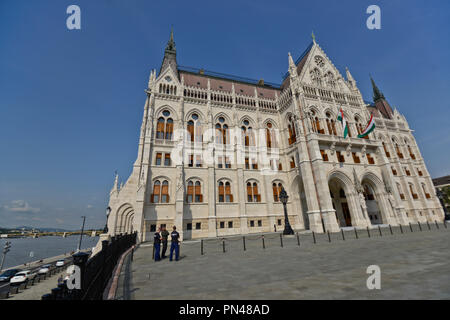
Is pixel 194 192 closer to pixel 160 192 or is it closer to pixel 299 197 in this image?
pixel 160 192

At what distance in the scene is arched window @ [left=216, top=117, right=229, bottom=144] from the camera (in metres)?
28.0

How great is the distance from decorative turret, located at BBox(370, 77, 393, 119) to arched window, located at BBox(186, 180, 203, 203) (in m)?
45.8

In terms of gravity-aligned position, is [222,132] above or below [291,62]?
below

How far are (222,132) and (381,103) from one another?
4334cm

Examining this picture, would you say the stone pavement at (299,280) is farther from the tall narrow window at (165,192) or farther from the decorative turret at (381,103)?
the decorative turret at (381,103)

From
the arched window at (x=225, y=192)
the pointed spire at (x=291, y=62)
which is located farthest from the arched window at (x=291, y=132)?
the arched window at (x=225, y=192)

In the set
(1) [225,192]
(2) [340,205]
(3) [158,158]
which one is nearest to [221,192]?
(1) [225,192]

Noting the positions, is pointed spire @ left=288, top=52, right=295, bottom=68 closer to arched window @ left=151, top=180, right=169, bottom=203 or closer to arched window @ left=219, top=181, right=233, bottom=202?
arched window @ left=219, top=181, right=233, bottom=202

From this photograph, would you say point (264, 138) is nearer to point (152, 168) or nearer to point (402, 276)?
point (152, 168)

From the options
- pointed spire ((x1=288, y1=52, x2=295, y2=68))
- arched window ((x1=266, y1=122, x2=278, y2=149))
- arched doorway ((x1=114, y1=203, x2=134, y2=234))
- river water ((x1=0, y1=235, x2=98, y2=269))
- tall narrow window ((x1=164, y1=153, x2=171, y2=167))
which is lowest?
river water ((x1=0, y1=235, x2=98, y2=269))

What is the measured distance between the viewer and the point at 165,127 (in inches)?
1028

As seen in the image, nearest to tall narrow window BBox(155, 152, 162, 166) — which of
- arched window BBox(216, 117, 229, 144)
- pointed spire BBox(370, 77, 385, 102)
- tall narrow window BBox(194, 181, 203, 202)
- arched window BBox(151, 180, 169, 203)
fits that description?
arched window BBox(151, 180, 169, 203)
